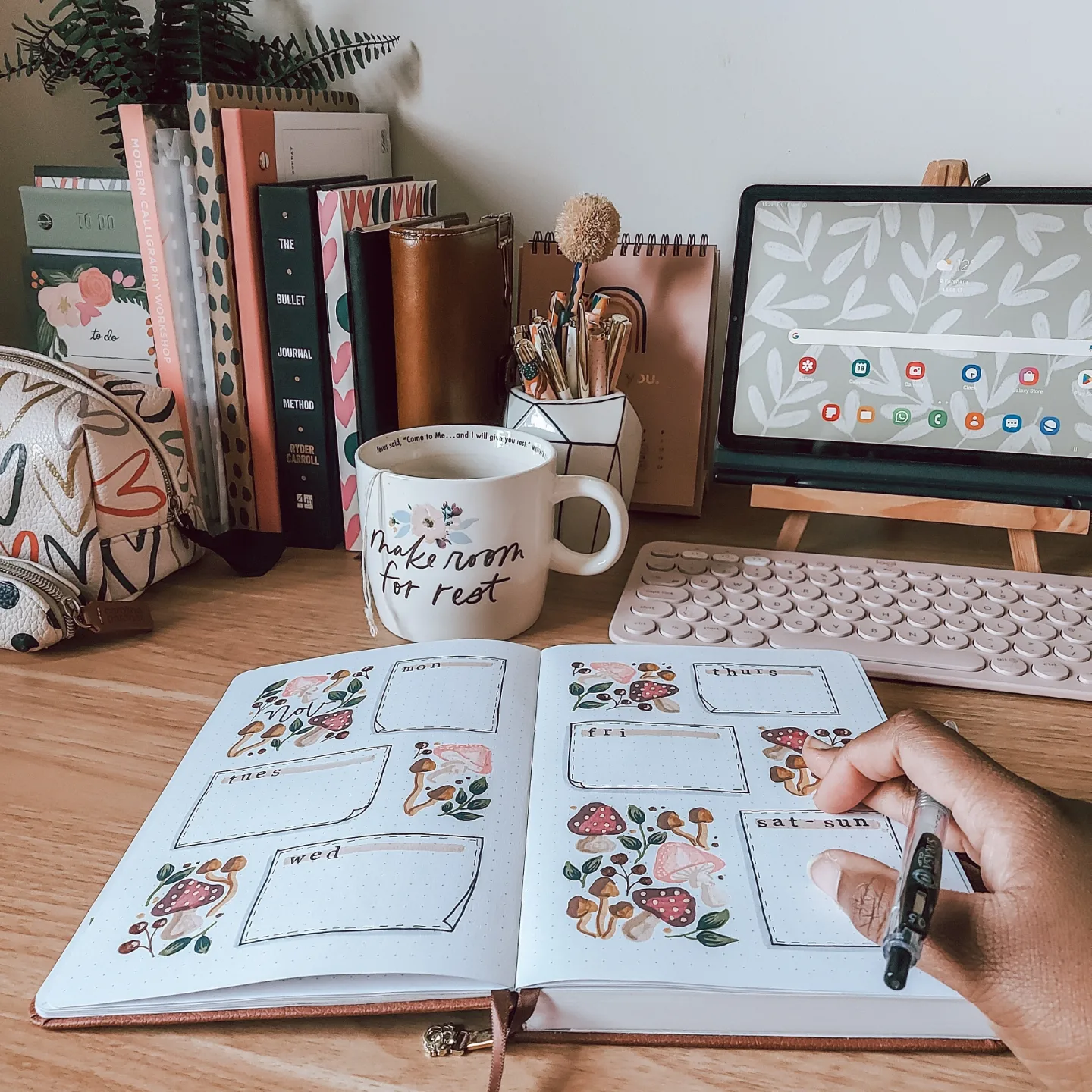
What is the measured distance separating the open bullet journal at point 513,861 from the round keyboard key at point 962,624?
0.38 feet

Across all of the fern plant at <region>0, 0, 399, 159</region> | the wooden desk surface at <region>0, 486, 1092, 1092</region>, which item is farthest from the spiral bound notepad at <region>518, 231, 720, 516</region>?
the fern plant at <region>0, 0, 399, 159</region>

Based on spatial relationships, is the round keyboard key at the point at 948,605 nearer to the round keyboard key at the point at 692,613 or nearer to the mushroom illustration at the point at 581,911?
the round keyboard key at the point at 692,613

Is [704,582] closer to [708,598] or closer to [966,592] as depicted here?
[708,598]

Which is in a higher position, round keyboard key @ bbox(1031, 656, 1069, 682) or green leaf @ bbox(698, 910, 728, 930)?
green leaf @ bbox(698, 910, 728, 930)

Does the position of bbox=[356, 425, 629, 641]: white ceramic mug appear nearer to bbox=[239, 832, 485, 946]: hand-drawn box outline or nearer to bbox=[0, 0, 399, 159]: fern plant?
bbox=[239, 832, 485, 946]: hand-drawn box outline

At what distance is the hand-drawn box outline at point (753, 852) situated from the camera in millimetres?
369

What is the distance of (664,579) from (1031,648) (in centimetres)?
25

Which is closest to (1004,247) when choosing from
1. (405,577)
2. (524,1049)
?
(405,577)

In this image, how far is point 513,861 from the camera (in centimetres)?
42

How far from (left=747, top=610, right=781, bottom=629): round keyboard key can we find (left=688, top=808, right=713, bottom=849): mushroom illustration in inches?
8.5

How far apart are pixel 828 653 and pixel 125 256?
657 mm

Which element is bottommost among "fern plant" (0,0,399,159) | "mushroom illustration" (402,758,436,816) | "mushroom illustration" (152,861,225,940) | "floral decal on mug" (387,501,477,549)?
"mushroom illustration" (152,861,225,940)

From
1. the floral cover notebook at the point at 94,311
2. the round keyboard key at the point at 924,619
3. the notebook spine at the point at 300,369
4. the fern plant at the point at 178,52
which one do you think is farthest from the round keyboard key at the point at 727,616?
the fern plant at the point at 178,52

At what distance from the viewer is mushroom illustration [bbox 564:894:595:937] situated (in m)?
0.38
